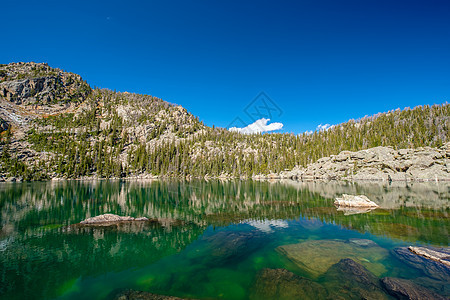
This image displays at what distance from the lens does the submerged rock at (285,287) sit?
916cm

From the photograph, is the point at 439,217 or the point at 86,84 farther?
the point at 86,84

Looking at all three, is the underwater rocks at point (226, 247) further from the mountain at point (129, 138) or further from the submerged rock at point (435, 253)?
the mountain at point (129, 138)

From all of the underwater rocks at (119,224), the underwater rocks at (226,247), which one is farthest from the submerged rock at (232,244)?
the underwater rocks at (119,224)

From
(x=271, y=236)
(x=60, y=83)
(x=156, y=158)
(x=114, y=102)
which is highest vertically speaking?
(x=60, y=83)

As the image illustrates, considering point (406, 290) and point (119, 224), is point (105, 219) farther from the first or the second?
point (406, 290)

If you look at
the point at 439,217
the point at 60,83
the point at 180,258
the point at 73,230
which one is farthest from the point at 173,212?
the point at 60,83

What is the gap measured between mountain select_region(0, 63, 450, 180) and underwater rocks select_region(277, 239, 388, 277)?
122406 millimetres

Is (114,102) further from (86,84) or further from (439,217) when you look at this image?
(439,217)

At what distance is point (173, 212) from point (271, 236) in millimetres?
15907

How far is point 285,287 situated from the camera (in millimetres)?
9773

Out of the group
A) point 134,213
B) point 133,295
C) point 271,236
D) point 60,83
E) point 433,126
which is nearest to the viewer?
point 133,295

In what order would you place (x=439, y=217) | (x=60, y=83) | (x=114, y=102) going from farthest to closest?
(x=114, y=102), (x=60, y=83), (x=439, y=217)

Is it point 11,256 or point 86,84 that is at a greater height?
point 86,84

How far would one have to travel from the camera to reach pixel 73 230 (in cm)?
2017
